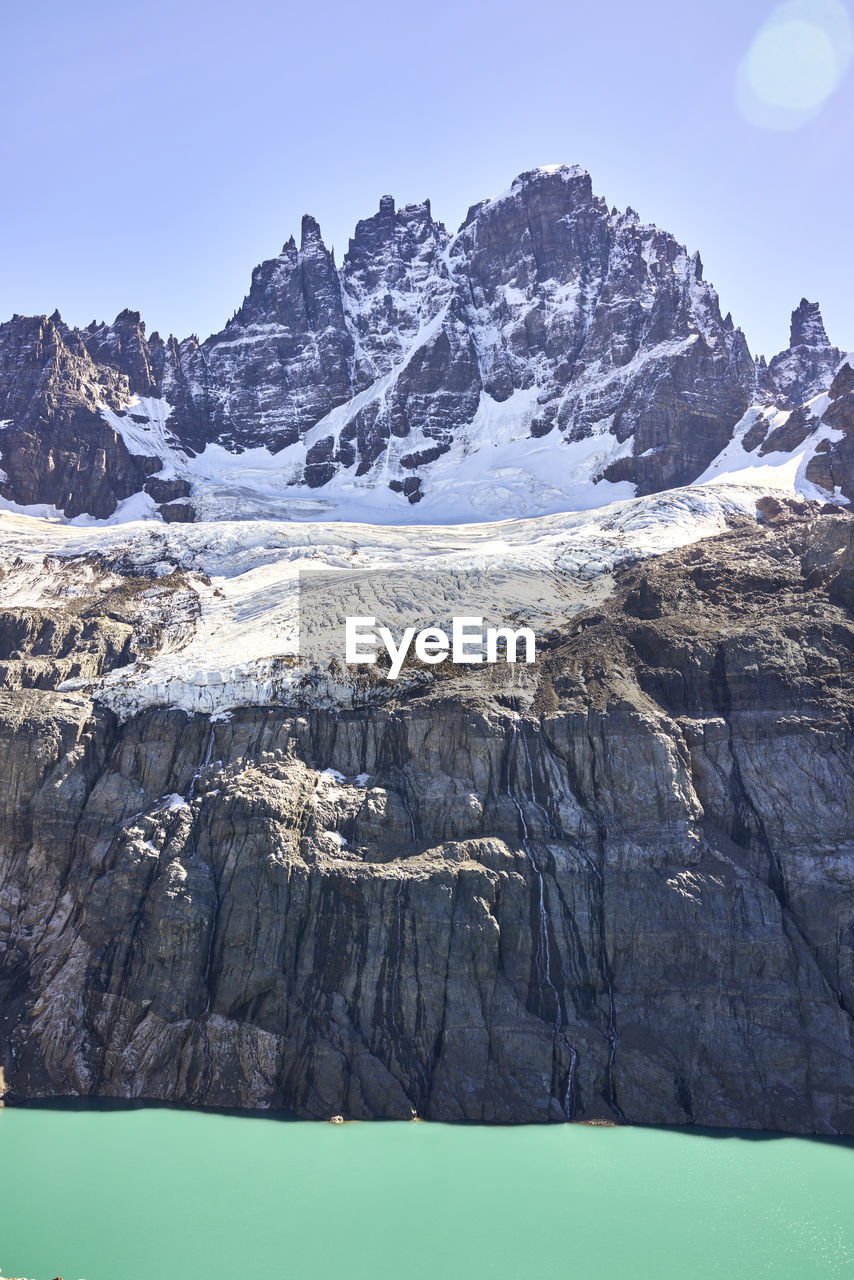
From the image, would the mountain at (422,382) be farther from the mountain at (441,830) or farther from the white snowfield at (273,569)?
the mountain at (441,830)

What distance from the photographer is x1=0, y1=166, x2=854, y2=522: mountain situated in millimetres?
134125

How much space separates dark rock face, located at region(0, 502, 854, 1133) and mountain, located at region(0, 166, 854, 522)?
70.4m

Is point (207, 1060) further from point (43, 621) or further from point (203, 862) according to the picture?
point (43, 621)

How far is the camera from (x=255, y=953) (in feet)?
171

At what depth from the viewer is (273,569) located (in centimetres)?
9306

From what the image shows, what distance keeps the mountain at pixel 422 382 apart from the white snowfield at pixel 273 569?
19520mm

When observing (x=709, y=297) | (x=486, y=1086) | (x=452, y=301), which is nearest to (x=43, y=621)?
(x=486, y=1086)

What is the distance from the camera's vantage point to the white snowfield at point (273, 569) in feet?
218

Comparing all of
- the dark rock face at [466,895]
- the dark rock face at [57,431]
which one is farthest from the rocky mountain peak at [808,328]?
the dark rock face at [466,895]

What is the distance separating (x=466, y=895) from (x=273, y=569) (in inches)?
1873

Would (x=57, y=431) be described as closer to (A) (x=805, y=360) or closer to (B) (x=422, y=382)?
(B) (x=422, y=382)

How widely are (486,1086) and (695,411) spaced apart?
101 metres

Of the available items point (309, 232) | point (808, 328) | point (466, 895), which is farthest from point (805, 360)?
point (466, 895)

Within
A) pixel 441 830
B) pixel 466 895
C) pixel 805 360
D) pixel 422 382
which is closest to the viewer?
pixel 466 895
